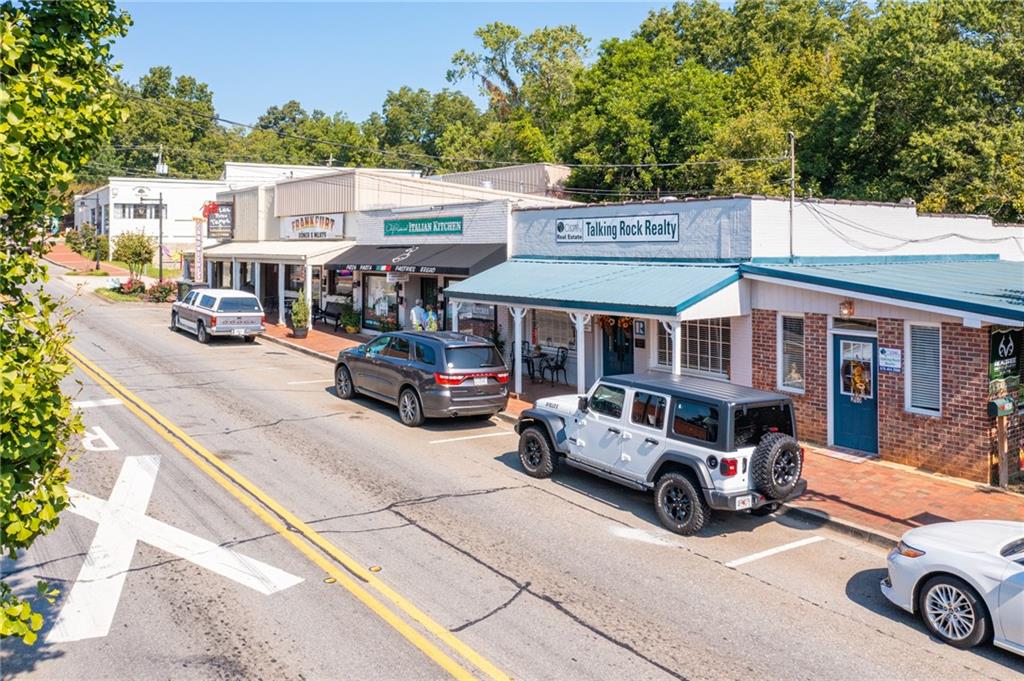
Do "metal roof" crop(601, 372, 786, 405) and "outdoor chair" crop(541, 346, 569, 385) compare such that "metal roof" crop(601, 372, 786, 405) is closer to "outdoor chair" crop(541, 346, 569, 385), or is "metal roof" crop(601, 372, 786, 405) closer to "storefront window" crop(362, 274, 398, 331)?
"outdoor chair" crop(541, 346, 569, 385)

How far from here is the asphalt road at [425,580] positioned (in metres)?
6.83

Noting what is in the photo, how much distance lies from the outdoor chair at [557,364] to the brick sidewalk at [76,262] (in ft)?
138

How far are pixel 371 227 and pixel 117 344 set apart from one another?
9.12 m

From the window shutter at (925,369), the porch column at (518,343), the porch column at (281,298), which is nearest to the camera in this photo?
the window shutter at (925,369)

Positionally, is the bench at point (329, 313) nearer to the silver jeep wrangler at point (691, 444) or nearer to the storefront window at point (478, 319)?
the storefront window at point (478, 319)

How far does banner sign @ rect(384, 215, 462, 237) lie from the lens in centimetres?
2438

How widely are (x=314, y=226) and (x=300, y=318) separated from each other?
6.25 m

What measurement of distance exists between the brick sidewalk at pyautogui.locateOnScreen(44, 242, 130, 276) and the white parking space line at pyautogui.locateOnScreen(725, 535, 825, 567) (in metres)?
52.5

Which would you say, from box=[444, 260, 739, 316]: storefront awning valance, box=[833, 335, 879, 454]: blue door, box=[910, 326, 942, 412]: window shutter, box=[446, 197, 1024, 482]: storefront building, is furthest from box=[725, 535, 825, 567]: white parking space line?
box=[444, 260, 739, 316]: storefront awning valance

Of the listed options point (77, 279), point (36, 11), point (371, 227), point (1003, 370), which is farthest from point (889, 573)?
point (77, 279)

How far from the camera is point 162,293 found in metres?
40.1

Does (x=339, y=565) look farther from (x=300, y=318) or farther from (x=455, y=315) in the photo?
(x=300, y=318)

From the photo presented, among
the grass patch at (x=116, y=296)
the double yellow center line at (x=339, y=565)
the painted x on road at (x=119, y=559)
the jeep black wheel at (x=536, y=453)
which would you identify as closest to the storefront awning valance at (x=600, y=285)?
the jeep black wheel at (x=536, y=453)

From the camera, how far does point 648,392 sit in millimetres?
10734
